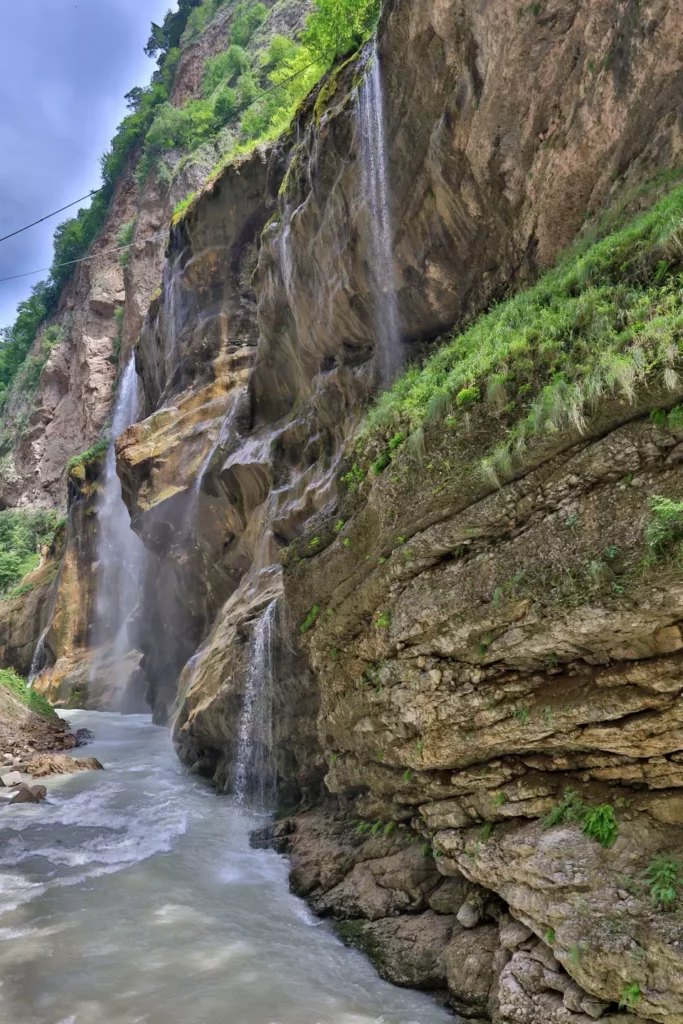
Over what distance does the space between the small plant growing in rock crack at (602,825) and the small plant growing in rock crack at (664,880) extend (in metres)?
0.35

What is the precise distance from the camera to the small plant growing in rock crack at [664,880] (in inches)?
182

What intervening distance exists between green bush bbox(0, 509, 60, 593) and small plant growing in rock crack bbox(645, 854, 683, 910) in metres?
37.7

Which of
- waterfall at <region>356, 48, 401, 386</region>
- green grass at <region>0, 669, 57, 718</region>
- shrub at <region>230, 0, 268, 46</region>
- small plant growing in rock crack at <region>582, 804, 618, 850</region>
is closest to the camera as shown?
small plant growing in rock crack at <region>582, 804, 618, 850</region>

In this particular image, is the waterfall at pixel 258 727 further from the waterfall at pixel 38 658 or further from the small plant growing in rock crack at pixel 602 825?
the waterfall at pixel 38 658

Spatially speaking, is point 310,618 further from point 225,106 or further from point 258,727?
point 225,106

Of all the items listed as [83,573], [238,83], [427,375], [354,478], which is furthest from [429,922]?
[238,83]

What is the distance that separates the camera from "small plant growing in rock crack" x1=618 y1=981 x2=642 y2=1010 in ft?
15.0

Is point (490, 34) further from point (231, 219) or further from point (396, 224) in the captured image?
point (231, 219)

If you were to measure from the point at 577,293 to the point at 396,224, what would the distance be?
21.3ft

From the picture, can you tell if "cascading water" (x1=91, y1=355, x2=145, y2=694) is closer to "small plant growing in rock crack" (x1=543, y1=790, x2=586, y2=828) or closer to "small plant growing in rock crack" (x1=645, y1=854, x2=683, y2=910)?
"small plant growing in rock crack" (x1=543, y1=790, x2=586, y2=828)

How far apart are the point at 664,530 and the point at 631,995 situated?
3.46 metres

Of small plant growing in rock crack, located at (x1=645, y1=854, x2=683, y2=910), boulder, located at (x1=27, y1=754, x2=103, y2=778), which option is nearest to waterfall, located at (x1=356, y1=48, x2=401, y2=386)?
small plant growing in rock crack, located at (x1=645, y1=854, x2=683, y2=910)

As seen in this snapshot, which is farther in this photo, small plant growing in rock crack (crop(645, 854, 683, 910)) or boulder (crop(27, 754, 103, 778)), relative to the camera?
boulder (crop(27, 754, 103, 778))

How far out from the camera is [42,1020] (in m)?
5.39
